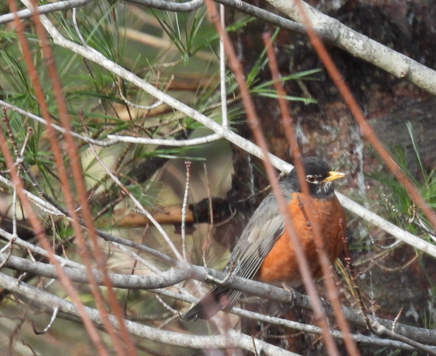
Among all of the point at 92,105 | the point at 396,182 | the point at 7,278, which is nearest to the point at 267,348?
the point at 396,182

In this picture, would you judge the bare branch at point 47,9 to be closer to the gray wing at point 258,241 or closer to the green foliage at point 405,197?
the green foliage at point 405,197

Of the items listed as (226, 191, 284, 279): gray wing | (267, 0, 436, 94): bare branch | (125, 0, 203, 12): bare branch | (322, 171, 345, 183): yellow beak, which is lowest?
(226, 191, 284, 279): gray wing

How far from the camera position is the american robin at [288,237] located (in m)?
3.13

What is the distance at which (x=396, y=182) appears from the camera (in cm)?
277

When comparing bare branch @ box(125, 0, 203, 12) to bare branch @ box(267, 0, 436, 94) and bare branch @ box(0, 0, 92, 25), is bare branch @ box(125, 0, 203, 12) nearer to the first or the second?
bare branch @ box(0, 0, 92, 25)

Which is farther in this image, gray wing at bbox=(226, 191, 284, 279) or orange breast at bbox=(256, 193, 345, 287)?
gray wing at bbox=(226, 191, 284, 279)

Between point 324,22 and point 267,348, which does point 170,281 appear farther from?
point 324,22

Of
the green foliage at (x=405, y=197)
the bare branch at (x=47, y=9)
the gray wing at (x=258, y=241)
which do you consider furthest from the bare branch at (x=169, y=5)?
the gray wing at (x=258, y=241)

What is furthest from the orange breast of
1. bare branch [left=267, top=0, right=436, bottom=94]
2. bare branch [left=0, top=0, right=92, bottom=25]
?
bare branch [left=0, top=0, right=92, bottom=25]

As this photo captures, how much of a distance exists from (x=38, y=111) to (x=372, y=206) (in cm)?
162

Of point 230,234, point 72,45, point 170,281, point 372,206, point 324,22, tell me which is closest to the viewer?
point 170,281

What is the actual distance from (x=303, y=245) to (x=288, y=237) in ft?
0.62

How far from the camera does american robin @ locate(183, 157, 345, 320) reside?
10.3 feet

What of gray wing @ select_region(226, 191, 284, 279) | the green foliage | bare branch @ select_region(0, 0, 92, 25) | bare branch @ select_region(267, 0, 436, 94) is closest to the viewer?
bare branch @ select_region(0, 0, 92, 25)
